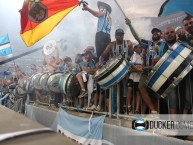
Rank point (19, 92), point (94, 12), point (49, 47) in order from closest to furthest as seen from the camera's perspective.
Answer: point (94, 12) < point (49, 47) < point (19, 92)

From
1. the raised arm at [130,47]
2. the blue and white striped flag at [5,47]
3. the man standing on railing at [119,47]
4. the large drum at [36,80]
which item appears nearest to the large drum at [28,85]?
the large drum at [36,80]

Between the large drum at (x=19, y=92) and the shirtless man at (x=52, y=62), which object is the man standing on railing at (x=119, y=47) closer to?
the shirtless man at (x=52, y=62)

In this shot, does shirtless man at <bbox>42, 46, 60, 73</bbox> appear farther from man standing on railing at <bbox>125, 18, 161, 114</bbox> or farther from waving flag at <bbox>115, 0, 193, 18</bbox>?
man standing on railing at <bbox>125, 18, 161, 114</bbox>

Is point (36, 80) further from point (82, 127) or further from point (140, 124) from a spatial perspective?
point (140, 124)

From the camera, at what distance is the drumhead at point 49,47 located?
787 cm

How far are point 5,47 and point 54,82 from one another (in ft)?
13.6

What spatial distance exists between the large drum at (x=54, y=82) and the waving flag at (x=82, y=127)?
3.52 feet

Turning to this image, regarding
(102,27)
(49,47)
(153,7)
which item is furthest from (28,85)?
(153,7)

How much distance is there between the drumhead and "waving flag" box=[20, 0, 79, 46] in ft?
0.91

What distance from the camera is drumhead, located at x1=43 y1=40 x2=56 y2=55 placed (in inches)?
310

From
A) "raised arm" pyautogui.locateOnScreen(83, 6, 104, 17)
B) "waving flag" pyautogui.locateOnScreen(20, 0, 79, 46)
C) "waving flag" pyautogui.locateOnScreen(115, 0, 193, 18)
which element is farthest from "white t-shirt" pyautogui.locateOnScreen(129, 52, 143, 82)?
"waving flag" pyautogui.locateOnScreen(20, 0, 79, 46)

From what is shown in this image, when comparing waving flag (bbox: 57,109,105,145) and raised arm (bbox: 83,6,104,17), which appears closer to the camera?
waving flag (bbox: 57,109,105,145)

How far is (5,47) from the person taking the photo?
35.6 feet

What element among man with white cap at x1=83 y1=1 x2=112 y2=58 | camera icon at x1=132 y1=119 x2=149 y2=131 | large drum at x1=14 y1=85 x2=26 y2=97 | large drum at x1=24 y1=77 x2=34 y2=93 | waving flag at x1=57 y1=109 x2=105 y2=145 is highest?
man with white cap at x1=83 y1=1 x2=112 y2=58
